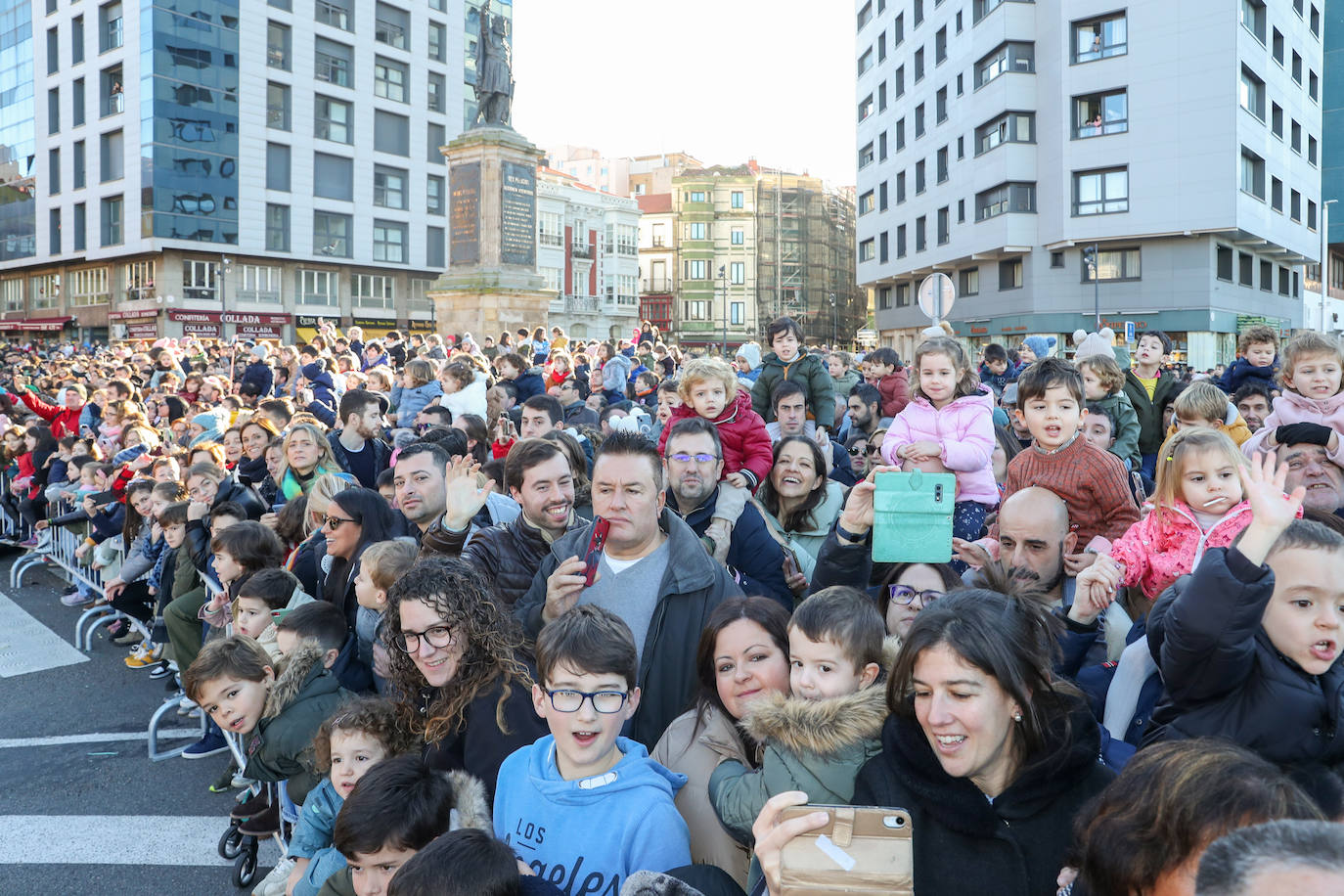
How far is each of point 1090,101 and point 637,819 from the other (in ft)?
131

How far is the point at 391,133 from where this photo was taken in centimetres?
5250

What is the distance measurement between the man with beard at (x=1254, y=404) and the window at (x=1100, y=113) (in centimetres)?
3241

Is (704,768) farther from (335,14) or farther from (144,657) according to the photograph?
(335,14)

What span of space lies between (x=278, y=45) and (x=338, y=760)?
2074 inches

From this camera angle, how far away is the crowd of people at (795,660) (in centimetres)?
233

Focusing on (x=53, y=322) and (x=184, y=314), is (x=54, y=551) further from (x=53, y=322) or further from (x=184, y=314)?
(x=53, y=322)

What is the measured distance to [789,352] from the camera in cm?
868

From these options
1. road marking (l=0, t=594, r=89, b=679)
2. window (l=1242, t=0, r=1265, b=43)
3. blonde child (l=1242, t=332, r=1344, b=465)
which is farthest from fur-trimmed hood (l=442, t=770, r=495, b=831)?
window (l=1242, t=0, r=1265, b=43)

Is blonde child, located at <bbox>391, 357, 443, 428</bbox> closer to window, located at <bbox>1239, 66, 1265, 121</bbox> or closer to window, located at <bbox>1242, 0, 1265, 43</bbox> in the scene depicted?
window, located at <bbox>1239, 66, 1265, 121</bbox>

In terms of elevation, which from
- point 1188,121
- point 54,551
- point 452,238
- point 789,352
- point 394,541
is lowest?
point 54,551

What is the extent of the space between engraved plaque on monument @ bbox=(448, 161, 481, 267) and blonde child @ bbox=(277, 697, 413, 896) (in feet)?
59.2

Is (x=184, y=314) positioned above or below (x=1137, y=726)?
above

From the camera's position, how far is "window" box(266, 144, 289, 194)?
47281 millimetres

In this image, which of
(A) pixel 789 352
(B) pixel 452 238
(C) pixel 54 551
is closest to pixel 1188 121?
(B) pixel 452 238
